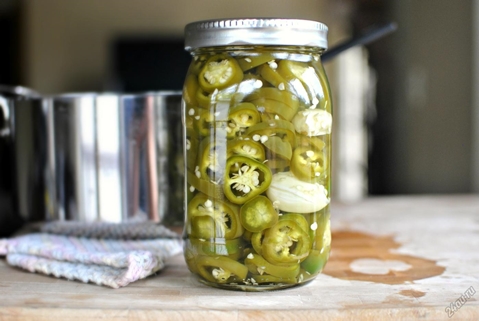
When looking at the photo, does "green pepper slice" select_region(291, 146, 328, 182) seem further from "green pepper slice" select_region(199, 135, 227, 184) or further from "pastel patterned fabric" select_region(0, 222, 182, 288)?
"pastel patterned fabric" select_region(0, 222, 182, 288)

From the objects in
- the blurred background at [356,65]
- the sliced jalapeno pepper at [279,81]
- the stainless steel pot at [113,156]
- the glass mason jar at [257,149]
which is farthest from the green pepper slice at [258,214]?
the blurred background at [356,65]

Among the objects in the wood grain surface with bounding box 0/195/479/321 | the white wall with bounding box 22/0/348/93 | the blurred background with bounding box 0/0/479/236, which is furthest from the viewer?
the white wall with bounding box 22/0/348/93

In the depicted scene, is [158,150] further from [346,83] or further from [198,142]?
[346,83]

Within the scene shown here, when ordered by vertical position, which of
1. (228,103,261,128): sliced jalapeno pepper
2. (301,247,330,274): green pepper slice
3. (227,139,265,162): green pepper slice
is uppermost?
(228,103,261,128): sliced jalapeno pepper

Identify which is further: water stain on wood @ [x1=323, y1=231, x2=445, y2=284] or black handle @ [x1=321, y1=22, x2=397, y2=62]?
black handle @ [x1=321, y1=22, x2=397, y2=62]

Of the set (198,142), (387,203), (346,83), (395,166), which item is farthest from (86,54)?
(198,142)

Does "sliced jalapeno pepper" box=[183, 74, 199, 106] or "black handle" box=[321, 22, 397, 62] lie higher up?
"black handle" box=[321, 22, 397, 62]

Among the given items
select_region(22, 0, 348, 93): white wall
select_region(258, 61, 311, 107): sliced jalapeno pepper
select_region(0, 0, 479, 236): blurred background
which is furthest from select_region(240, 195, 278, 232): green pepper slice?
select_region(22, 0, 348, 93): white wall
